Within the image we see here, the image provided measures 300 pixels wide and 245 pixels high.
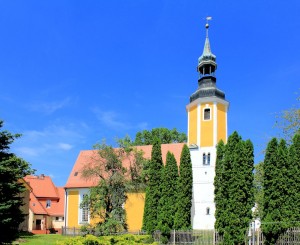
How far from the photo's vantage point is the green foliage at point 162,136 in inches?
2201

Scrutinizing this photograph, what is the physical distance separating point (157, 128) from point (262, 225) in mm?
34302

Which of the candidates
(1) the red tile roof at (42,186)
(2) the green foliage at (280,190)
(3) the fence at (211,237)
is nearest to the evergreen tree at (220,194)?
(3) the fence at (211,237)

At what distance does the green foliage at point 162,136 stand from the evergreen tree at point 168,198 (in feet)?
84.4

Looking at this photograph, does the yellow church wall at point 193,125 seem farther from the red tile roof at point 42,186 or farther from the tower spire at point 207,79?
the red tile roof at point 42,186

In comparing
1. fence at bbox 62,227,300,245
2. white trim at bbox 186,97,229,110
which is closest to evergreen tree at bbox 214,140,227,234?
fence at bbox 62,227,300,245

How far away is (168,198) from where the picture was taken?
28875mm

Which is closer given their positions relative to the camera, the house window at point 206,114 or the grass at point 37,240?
the grass at point 37,240

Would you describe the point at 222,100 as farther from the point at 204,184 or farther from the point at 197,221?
the point at 197,221

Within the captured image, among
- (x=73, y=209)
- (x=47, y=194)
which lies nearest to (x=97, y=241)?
(x=73, y=209)

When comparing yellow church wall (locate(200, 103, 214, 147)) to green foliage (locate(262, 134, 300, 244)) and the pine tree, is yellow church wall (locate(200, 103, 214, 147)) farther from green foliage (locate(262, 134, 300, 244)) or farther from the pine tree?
the pine tree

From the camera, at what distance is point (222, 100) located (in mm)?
35031

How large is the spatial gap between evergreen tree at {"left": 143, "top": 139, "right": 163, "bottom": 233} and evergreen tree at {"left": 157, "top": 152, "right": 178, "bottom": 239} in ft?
1.79

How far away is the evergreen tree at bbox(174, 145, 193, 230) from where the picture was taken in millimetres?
28156

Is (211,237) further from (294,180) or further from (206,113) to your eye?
(206,113)
